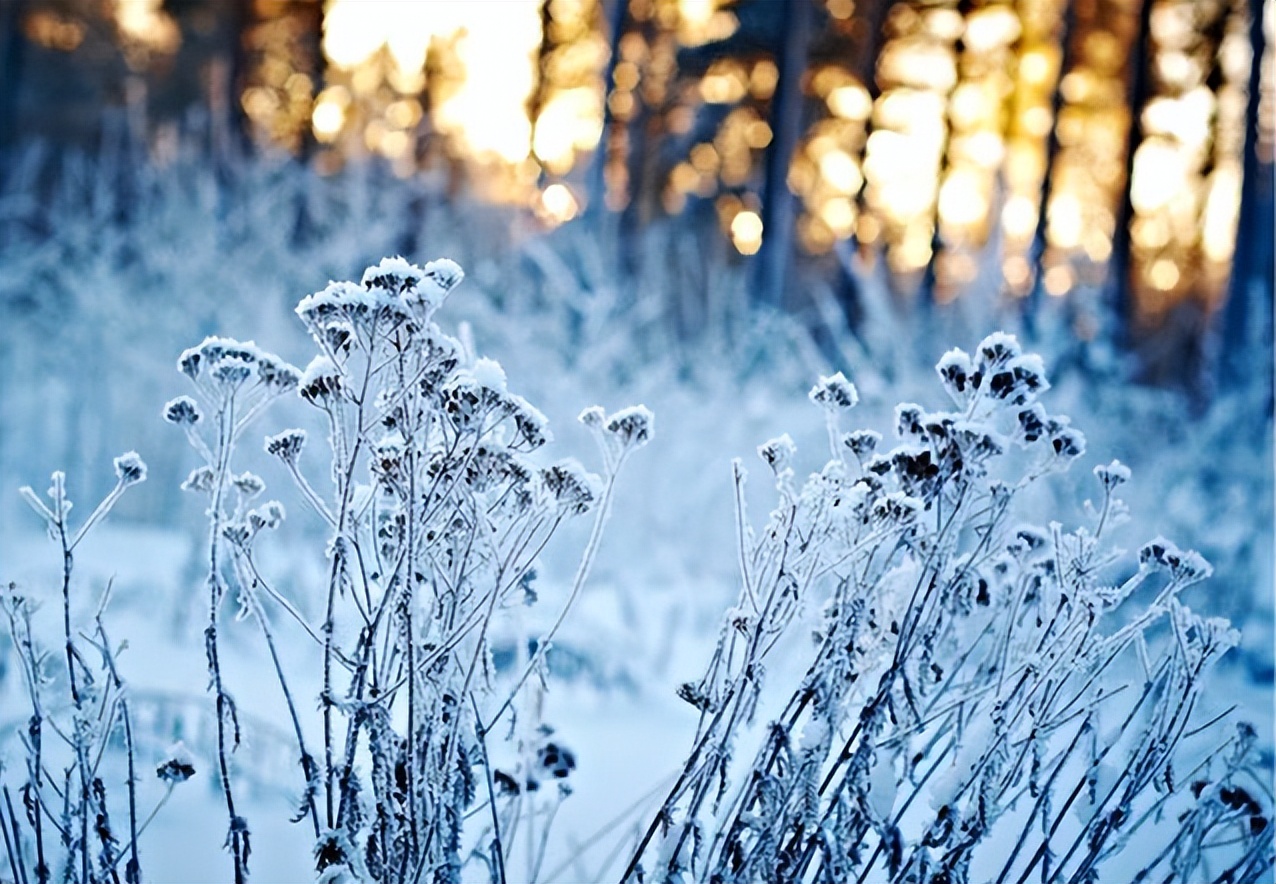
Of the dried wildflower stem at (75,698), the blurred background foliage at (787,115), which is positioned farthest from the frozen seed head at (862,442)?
the blurred background foliage at (787,115)

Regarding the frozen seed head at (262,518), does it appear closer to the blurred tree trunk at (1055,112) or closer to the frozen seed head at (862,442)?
the frozen seed head at (862,442)

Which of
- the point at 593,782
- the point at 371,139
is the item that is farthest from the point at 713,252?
the point at 593,782

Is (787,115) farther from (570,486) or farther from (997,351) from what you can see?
(570,486)

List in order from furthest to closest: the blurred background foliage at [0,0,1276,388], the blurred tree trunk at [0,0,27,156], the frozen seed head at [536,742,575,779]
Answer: the blurred tree trunk at [0,0,27,156]
the blurred background foliage at [0,0,1276,388]
the frozen seed head at [536,742,575,779]

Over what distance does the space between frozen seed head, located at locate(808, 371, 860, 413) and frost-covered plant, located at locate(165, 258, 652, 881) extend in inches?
10.9

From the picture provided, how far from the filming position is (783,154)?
12359 mm

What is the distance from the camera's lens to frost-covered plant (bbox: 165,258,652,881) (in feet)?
4.76

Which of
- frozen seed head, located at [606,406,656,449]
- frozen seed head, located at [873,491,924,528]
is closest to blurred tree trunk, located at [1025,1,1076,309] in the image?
frozen seed head, located at [873,491,924,528]

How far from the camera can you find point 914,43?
47.2 ft

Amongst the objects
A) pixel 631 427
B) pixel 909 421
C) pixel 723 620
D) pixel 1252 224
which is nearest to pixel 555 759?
pixel 723 620

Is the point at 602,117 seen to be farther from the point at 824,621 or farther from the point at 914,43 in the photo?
the point at 824,621

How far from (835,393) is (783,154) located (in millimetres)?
11180

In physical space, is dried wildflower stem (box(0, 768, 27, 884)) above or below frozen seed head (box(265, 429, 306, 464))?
below

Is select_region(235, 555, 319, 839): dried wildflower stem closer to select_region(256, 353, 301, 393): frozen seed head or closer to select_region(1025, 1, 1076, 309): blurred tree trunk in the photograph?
select_region(256, 353, 301, 393): frozen seed head
